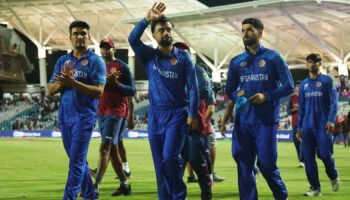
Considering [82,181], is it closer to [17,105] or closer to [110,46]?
[110,46]

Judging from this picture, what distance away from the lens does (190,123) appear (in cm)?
667

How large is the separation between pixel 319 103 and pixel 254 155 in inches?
125

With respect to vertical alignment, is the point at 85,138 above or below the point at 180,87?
below

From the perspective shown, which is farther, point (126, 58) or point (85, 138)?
point (126, 58)

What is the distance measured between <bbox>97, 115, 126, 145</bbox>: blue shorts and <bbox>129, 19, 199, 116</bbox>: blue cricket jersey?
2.66 meters

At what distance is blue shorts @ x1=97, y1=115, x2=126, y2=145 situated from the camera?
9477 mm

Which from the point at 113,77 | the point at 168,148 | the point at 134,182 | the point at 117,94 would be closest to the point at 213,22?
the point at 134,182


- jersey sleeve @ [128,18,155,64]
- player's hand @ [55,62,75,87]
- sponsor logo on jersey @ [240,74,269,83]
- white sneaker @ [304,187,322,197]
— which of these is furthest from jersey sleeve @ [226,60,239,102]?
white sneaker @ [304,187,322,197]

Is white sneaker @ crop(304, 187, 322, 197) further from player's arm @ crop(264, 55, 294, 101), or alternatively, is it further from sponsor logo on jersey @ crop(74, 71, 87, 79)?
sponsor logo on jersey @ crop(74, 71, 87, 79)

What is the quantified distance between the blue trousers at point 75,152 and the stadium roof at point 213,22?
39131mm

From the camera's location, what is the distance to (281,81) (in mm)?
6992

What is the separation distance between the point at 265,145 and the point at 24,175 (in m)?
7.79

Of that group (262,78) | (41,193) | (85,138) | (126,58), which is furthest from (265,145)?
(126,58)

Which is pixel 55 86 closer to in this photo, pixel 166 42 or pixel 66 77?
pixel 66 77
